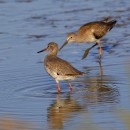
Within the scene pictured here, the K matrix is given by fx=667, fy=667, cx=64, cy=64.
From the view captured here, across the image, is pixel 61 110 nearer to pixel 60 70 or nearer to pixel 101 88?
pixel 60 70

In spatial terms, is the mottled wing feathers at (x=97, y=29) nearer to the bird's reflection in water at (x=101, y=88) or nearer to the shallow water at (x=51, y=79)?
the shallow water at (x=51, y=79)

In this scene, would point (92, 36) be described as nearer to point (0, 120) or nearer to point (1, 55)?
point (1, 55)

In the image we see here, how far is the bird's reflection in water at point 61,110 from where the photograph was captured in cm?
933

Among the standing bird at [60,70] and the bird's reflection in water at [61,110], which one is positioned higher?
the standing bird at [60,70]

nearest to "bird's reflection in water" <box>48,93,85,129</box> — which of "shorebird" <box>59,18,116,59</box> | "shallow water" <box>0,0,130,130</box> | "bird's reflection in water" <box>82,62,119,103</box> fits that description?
"shallow water" <box>0,0,130,130</box>

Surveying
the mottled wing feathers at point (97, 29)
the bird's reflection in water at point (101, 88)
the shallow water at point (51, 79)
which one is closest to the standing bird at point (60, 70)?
the shallow water at point (51, 79)

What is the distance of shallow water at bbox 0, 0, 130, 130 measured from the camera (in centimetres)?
941

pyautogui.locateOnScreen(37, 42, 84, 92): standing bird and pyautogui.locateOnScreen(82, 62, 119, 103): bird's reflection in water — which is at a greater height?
pyautogui.locateOnScreen(37, 42, 84, 92): standing bird

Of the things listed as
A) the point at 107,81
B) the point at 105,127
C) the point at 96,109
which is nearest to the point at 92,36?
the point at 107,81

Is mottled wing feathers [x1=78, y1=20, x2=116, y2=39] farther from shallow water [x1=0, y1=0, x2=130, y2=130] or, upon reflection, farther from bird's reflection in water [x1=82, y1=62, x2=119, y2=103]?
bird's reflection in water [x1=82, y1=62, x2=119, y2=103]

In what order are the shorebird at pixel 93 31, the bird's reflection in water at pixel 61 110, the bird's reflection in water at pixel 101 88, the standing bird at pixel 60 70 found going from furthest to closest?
the shorebird at pixel 93 31, the standing bird at pixel 60 70, the bird's reflection in water at pixel 101 88, the bird's reflection in water at pixel 61 110

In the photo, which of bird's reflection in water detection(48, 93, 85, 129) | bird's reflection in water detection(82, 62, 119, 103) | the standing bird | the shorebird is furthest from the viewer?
the shorebird

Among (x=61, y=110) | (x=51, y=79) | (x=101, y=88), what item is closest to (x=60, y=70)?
(x=101, y=88)

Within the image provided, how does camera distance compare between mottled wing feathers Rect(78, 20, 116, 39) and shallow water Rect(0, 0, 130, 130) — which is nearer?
shallow water Rect(0, 0, 130, 130)
